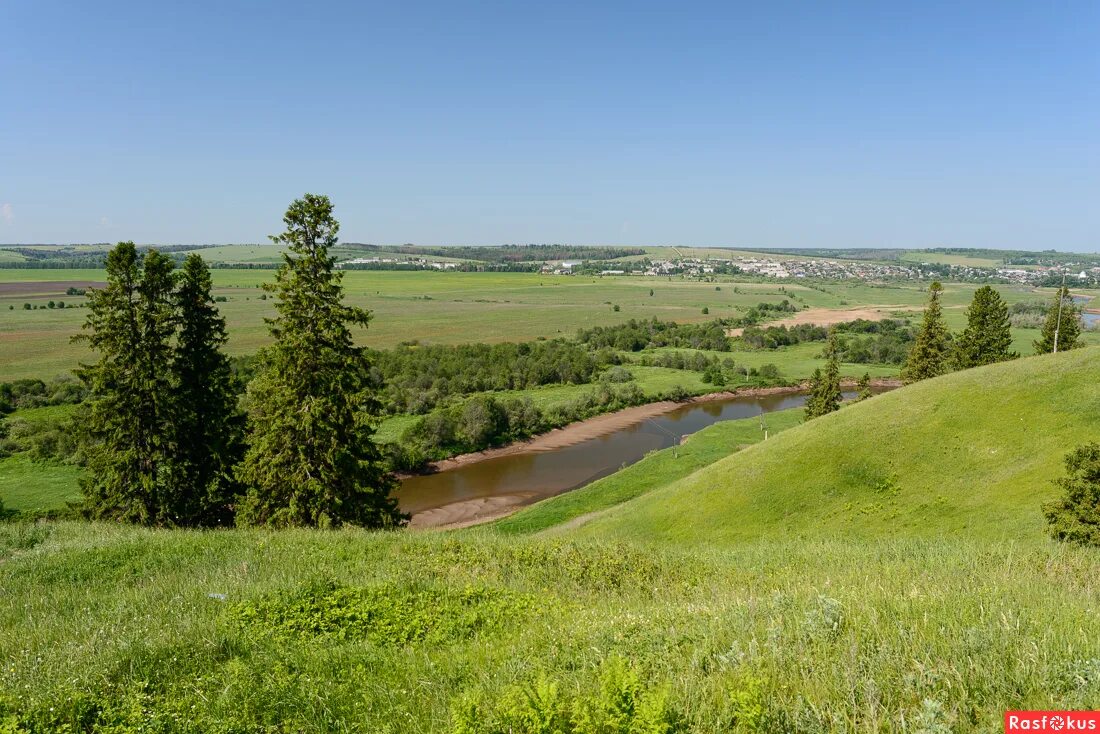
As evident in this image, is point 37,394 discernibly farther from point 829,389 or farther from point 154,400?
point 829,389

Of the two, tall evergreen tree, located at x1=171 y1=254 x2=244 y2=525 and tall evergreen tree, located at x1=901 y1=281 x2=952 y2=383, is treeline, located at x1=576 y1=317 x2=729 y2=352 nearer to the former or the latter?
tall evergreen tree, located at x1=901 y1=281 x2=952 y2=383

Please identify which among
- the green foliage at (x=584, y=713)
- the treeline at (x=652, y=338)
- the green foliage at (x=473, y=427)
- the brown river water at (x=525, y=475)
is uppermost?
the green foliage at (x=584, y=713)

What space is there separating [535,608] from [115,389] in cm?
2090

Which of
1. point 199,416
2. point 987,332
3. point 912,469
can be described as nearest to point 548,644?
point 199,416

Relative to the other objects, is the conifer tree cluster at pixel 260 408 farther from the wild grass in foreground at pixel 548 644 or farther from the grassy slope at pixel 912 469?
the grassy slope at pixel 912 469

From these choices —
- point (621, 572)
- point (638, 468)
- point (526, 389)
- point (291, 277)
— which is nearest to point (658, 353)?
point (526, 389)

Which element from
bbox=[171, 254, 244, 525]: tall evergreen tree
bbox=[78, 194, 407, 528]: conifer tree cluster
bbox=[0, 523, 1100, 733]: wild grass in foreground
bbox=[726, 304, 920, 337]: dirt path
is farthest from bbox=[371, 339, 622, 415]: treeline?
bbox=[0, 523, 1100, 733]: wild grass in foreground

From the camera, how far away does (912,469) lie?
81.8 ft

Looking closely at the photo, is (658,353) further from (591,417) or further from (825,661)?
(825,661)

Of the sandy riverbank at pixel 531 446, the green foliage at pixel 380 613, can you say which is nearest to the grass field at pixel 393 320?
the sandy riverbank at pixel 531 446

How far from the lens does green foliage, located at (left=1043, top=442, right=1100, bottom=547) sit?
14172mm

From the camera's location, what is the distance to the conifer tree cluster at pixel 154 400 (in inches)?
829

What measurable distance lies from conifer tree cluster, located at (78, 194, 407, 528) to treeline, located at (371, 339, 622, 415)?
2039 inches

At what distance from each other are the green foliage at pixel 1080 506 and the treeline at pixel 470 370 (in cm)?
→ 6790
